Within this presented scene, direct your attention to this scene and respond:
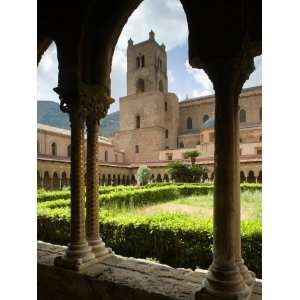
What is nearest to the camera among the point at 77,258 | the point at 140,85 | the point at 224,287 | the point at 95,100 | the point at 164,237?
the point at 224,287

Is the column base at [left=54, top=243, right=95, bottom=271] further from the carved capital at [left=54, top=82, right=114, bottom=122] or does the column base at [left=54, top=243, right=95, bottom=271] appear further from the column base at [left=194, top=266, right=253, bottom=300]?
the carved capital at [left=54, top=82, right=114, bottom=122]

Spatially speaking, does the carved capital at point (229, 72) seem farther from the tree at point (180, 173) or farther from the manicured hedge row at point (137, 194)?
the tree at point (180, 173)

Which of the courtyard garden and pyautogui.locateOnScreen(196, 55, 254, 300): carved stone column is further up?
pyautogui.locateOnScreen(196, 55, 254, 300): carved stone column

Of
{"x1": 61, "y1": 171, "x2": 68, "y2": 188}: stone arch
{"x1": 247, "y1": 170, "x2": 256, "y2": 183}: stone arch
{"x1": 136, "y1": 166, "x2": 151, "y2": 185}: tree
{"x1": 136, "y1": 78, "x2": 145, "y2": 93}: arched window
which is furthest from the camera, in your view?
{"x1": 136, "y1": 78, "x2": 145, "y2": 93}: arched window

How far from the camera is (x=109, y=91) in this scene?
3.57m

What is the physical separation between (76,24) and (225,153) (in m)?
2.12

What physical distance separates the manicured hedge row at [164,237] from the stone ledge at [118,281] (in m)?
2.21

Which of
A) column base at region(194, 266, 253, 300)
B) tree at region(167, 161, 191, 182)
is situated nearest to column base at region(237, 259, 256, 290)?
column base at region(194, 266, 253, 300)

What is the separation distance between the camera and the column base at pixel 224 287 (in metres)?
2.08

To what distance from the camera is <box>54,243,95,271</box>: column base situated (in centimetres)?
288

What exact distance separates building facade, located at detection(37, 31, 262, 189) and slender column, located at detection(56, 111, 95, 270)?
1076 inches

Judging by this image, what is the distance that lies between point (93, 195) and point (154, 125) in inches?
1456

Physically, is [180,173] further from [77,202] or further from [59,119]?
[59,119]

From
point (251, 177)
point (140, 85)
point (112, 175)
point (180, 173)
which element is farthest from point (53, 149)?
point (251, 177)
